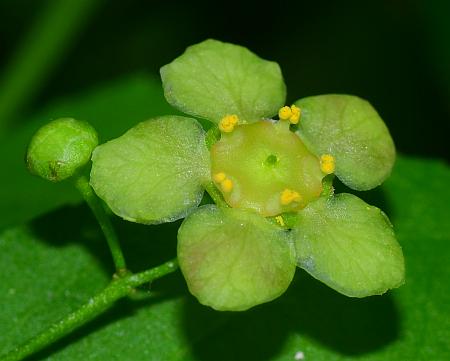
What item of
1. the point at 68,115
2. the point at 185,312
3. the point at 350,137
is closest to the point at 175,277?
the point at 185,312

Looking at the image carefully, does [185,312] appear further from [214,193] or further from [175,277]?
[214,193]

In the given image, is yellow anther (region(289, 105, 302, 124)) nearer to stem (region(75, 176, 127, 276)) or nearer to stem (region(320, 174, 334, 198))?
stem (region(320, 174, 334, 198))

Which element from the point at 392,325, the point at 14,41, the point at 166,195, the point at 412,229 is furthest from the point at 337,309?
the point at 14,41

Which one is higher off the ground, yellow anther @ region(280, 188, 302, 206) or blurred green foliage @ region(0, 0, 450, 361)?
yellow anther @ region(280, 188, 302, 206)

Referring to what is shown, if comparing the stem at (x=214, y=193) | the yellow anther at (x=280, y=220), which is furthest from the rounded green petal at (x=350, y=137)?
the stem at (x=214, y=193)

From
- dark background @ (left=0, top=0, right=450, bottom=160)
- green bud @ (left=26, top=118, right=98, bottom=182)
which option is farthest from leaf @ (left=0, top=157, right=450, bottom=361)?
dark background @ (left=0, top=0, right=450, bottom=160)

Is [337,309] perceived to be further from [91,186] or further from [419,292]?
[91,186]
